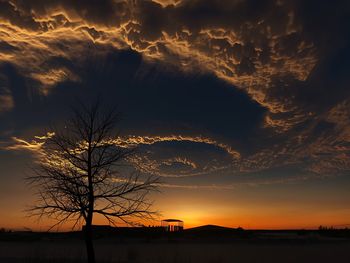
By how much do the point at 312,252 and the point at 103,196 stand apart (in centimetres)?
2672

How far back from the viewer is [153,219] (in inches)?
765

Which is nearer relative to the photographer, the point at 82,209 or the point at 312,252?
the point at 82,209

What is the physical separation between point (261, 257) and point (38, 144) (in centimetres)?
2146

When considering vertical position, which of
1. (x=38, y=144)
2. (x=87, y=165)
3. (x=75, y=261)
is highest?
(x=38, y=144)

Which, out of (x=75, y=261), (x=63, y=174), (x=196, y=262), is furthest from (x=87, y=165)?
(x=196, y=262)

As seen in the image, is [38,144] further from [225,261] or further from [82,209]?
[225,261]

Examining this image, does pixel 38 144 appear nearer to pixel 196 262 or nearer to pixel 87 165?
pixel 87 165

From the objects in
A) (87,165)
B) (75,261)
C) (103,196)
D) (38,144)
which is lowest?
(75,261)

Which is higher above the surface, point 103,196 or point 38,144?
point 38,144

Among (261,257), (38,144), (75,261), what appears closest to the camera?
(38,144)

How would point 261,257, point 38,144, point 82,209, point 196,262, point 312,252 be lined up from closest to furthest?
point 82,209 → point 38,144 → point 196,262 → point 261,257 → point 312,252

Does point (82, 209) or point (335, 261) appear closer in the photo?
point (82, 209)

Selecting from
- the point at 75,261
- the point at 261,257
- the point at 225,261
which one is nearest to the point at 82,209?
the point at 75,261

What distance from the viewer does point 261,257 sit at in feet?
117
